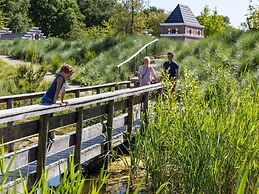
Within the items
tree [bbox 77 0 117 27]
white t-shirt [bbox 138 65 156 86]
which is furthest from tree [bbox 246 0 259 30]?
tree [bbox 77 0 117 27]

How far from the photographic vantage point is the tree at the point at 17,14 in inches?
2542

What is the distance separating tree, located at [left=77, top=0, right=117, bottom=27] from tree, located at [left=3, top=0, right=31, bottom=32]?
41.0 ft

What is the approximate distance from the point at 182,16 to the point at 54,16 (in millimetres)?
22773

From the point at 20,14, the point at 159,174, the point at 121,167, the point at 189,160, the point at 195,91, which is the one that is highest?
the point at 20,14

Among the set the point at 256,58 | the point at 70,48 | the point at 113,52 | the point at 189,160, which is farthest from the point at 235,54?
the point at 189,160

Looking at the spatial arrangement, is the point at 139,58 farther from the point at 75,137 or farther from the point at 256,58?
A: the point at 75,137

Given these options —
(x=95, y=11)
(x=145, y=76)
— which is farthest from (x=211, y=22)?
(x=145, y=76)

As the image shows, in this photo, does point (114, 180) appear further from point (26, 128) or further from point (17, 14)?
point (17, 14)

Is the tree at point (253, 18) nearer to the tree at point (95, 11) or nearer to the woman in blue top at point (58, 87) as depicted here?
the woman in blue top at point (58, 87)

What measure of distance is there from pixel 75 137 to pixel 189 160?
7.82ft

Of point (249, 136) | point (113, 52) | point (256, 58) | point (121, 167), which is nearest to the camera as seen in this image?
point (249, 136)

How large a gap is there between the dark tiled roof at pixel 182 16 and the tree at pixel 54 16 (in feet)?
54.4

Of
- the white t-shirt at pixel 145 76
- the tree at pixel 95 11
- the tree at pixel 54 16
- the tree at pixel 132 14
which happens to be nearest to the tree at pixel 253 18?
the tree at pixel 132 14

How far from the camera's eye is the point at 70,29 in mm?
66812
